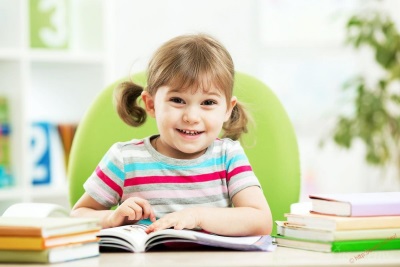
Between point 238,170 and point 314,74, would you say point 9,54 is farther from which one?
point 314,74

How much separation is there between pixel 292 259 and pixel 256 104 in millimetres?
813

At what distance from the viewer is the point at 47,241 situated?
117cm

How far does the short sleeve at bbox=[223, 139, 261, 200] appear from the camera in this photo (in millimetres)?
1608

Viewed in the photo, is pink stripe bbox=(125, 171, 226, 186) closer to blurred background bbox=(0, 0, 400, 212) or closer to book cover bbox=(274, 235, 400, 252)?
book cover bbox=(274, 235, 400, 252)

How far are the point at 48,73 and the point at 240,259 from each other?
9.03ft

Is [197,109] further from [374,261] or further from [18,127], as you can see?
[18,127]

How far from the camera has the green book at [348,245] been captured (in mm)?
1273

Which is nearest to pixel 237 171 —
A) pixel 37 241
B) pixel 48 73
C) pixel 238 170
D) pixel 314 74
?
pixel 238 170

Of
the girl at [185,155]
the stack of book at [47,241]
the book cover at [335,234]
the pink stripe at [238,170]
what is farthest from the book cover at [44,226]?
the pink stripe at [238,170]

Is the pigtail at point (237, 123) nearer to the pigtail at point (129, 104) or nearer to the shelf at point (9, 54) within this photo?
the pigtail at point (129, 104)

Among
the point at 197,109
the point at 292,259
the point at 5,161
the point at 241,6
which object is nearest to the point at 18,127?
the point at 5,161

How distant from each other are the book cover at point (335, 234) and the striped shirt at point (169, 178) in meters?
0.27

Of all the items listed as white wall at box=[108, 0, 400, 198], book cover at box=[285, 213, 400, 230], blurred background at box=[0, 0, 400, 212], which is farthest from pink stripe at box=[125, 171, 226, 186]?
white wall at box=[108, 0, 400, 198]

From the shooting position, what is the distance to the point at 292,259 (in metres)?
1.18
